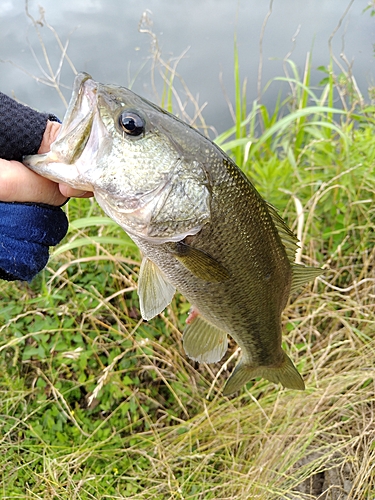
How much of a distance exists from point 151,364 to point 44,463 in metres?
0.74

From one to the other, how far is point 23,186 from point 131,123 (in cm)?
35

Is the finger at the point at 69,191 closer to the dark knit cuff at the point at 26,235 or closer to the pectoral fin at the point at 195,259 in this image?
the dark knit cuff at the point at 26,235

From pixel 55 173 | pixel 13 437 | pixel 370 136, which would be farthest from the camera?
pixel 370 136

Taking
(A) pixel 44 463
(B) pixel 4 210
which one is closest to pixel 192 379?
(A) pixel 44 463

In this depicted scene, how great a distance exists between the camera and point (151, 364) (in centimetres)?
266

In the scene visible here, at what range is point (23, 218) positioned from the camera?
135cm

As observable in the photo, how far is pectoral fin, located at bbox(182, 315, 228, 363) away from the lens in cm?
176

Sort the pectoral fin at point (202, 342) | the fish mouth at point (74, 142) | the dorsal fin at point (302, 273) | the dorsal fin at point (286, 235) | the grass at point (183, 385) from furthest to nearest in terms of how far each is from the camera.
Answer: the grass at point (183, 385) → the pectoral fin at point (202, 342) → the dorsal fin at point (302, 273) → the dorsal fin at point (286, 235) → the fish mouth at point (74, 142)

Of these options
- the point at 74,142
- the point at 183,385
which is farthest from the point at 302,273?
the point at 183,385

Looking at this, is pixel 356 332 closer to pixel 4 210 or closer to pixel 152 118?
pixel 152 118

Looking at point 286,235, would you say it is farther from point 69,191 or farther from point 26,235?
point 26,235

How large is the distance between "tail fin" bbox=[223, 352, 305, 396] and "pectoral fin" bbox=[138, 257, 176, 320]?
1.62ft

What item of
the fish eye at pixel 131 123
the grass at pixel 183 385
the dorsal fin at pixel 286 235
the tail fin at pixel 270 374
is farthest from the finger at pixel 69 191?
the grass at pixel 183 385

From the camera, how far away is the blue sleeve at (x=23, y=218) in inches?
50.0
